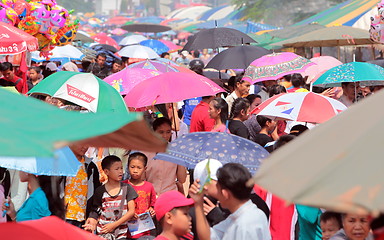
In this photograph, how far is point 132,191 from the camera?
5.72 metres

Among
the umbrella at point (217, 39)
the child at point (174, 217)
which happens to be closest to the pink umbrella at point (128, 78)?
the umbrella at point (217, 39)

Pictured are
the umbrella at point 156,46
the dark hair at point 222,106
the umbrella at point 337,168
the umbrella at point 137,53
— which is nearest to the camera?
the umbrella at point 337,168

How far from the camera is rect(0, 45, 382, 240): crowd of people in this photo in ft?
12.9

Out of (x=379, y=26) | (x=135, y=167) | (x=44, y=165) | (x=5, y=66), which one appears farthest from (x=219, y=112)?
(x=5, y=66)

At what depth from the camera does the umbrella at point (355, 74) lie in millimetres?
8430

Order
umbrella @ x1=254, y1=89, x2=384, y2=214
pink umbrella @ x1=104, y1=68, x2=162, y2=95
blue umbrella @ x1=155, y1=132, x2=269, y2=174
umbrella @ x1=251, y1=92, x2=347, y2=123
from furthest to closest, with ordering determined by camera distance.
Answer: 1. pink umbrella @ x1=104, y1=68, x2=162, y2=95
2. umbrella @ x1=251, y1=92, x2=347, y2=123
3. blue umbrella @ x1=155, y1=132, x2=269, y2=174
4. umbrella @ x1=254, y1=89, x2=384, y2=214

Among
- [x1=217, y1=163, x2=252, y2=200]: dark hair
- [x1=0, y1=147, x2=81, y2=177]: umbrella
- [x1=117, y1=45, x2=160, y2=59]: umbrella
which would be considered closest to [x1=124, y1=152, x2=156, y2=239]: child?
[x1=0, y1=147, x2=81, y2=177]: umbrella

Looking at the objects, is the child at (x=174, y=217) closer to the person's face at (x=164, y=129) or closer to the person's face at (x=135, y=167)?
the person's face at (x=135, y=167)

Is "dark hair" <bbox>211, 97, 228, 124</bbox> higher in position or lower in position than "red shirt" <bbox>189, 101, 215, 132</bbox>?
higher

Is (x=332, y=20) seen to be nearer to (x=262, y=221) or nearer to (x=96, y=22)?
(x=262, y=221)

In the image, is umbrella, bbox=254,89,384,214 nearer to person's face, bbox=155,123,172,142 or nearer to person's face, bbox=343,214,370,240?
person's face, bbox=343,214,370,240

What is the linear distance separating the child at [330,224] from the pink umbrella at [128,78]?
4680mm

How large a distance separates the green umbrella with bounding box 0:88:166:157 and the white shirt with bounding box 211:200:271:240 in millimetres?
1060

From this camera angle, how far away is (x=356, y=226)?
4.07 m
